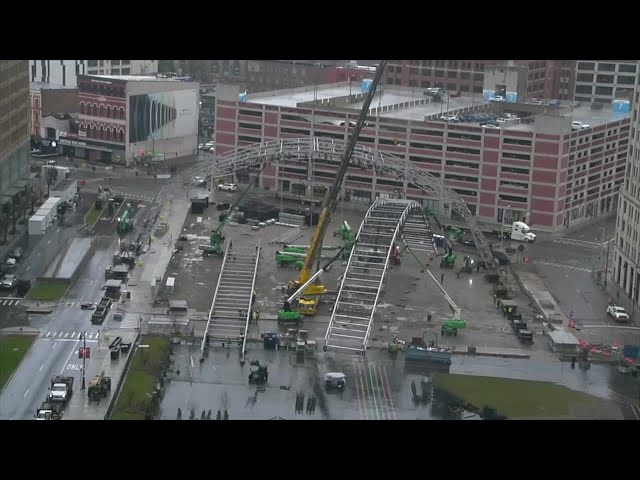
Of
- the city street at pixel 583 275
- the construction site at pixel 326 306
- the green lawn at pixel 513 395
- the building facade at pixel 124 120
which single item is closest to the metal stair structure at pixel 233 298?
the construction site at pixel 326 306

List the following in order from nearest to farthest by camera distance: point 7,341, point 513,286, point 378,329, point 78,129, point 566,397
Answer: point 566,397 → point 7,341 → point 378,329 → point 513,286 → point 78,129

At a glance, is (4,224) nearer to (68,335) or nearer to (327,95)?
(68,335)

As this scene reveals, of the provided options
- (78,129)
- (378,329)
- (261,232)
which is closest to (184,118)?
(78,129)

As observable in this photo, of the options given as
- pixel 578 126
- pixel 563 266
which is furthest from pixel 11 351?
pixel 578 126

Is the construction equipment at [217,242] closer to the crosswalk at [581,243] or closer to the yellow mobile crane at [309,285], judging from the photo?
the yellow mobile crane at [309,285]

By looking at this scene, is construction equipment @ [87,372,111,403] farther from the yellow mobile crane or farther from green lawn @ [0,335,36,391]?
the yellow mobile crane

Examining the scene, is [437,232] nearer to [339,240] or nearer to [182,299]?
[339,240]
